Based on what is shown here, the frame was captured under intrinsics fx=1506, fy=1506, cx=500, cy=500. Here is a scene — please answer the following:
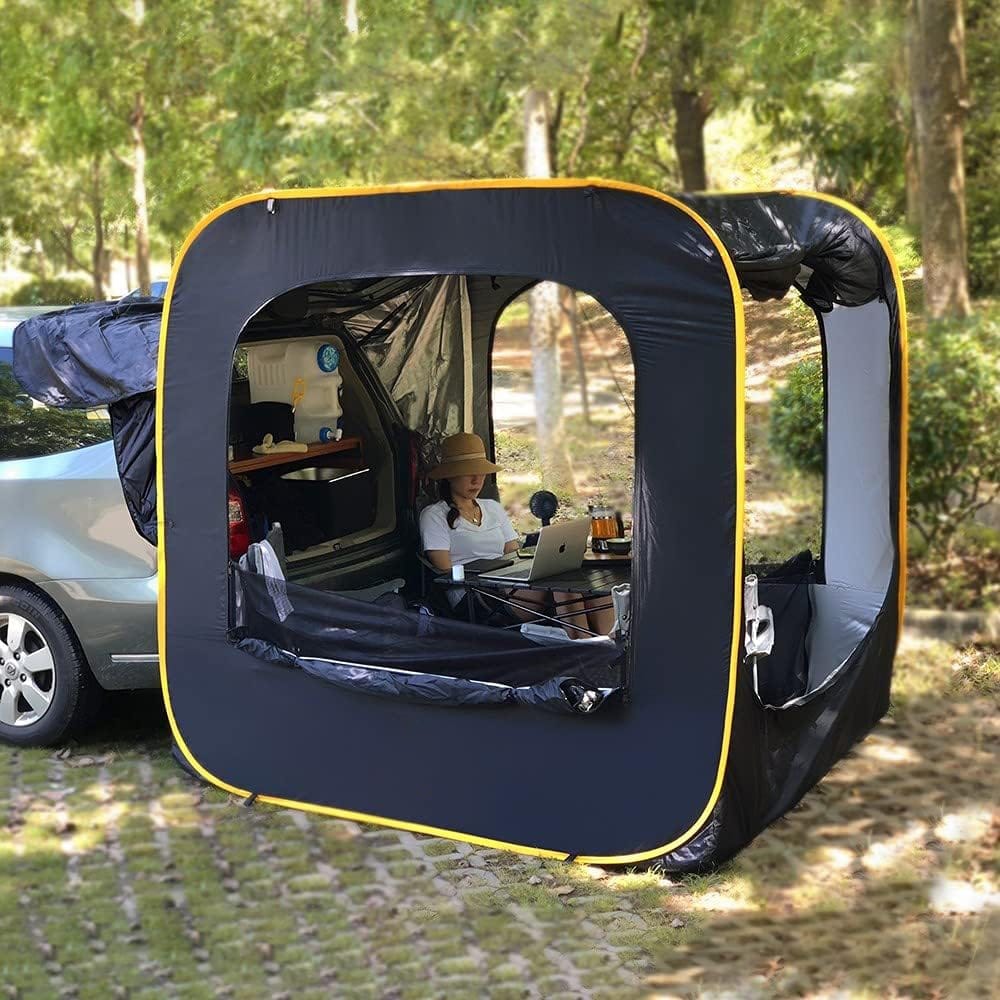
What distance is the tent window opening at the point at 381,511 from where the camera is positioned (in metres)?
5.07

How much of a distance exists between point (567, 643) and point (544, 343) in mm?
6463

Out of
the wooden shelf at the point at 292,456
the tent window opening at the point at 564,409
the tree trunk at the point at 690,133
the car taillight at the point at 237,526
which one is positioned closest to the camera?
the car taillight at the point at 237,526

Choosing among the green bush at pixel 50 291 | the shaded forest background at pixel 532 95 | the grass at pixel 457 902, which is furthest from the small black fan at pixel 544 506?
the green bush at pixel 50 291

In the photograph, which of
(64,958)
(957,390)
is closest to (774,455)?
(957,390)

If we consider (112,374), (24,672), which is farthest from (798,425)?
(24,672)

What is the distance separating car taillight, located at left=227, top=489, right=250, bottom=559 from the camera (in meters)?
5.54

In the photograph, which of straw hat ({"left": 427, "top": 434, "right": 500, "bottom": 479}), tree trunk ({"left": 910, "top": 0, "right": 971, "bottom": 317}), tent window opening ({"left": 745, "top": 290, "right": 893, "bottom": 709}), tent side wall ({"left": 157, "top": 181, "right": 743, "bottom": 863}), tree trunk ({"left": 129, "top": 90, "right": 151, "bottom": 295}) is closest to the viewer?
tent side wall ({"left": 157, "top": 181, "right": 743, "bottom": 863})

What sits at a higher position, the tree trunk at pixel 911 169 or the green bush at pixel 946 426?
the tree trunk at pixel 911 169

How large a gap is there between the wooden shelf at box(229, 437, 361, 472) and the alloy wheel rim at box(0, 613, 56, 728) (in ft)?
3.38

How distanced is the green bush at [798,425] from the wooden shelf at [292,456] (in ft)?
8.43

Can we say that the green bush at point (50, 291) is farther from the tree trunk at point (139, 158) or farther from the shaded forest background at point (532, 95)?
the tree trunk at point (139, 158)

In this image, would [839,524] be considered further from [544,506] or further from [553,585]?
[553,585]

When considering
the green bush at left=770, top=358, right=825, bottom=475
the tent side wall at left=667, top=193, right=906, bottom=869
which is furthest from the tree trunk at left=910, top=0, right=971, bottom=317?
the tent side wall at left=667, top=193, right=906, bottom=869

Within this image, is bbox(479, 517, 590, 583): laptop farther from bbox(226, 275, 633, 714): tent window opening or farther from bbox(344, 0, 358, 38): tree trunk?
bbox(344, 0, 358, 38): tree trunk
